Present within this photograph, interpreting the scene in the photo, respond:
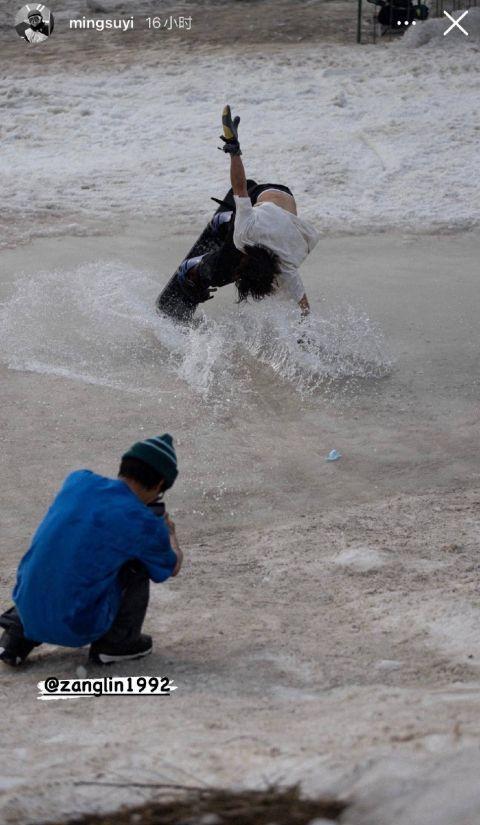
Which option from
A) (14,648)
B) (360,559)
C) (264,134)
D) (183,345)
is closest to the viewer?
(14,648)

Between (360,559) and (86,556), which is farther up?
(86,556)

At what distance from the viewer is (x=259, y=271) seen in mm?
6500

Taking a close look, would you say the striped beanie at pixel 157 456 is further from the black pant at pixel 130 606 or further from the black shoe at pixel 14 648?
the black shoe at pixel 14 648

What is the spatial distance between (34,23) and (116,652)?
425 inches

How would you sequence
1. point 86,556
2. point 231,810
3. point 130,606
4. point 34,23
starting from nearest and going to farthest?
point 231,810
point 86,556
point 130,606
point 34,23

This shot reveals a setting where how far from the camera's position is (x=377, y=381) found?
626 cm

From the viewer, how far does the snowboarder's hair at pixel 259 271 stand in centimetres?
645

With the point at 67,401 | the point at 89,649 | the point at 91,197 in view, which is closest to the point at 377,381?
the point at 67,401

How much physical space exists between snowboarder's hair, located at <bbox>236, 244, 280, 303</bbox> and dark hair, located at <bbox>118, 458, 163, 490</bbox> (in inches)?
126

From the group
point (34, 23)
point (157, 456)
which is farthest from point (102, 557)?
point (34, 23)

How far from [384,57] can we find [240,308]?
18.4 feet

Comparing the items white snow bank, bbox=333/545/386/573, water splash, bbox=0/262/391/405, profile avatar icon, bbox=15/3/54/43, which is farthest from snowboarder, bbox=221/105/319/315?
profile avatar icon, bbox=15/3/54/43

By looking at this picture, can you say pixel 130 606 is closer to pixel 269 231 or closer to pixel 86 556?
pixel 86 556

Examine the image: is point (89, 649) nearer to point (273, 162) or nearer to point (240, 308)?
point (240, 308)
